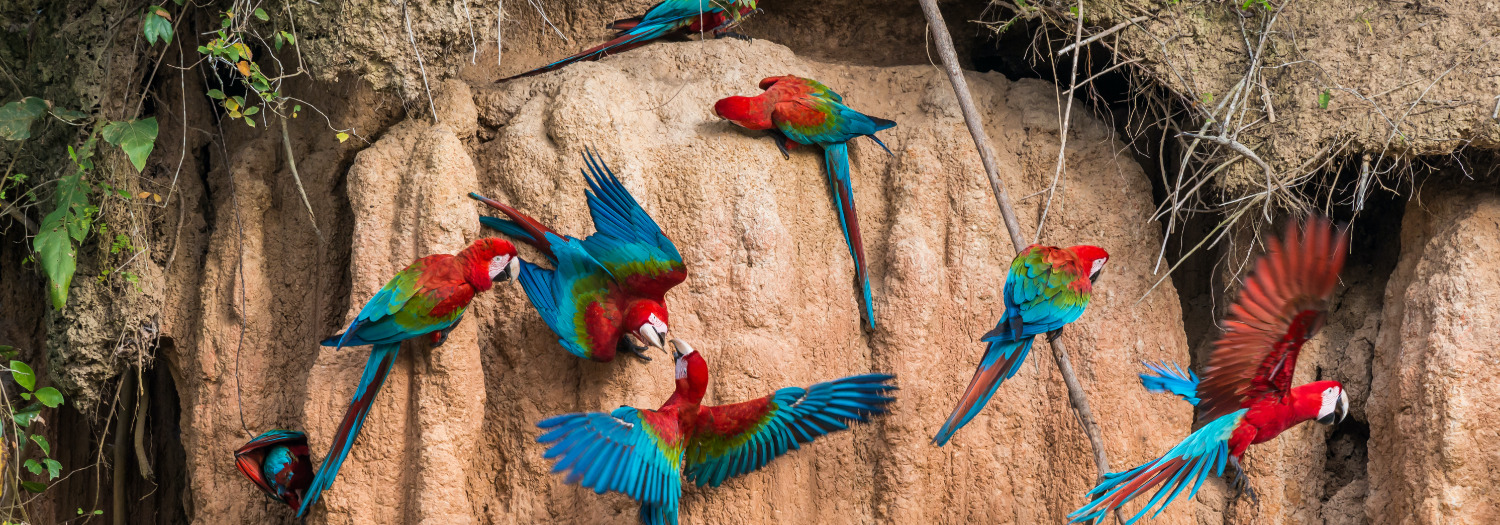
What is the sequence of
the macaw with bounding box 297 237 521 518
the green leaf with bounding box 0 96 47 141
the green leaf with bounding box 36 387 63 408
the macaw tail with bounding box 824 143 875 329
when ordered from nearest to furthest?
1. the macaw with bounding box 297 237 521 518
2. the green leaf with bounding box 36 387 63 408
3. the green leaf with bounding box 0 96 47 141
4. the macaw tail with bounding box 824 143 875 329

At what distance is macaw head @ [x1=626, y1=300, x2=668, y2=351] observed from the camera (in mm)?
2877

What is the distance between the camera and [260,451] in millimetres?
2922

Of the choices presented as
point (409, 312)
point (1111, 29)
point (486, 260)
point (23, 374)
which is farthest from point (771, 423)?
point (23, 374)

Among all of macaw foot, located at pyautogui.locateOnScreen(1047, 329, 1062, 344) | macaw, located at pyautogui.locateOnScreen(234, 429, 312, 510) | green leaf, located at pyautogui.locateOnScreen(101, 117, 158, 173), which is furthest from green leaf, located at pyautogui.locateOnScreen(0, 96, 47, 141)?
macaw foot, located at pyautogui.locateOnScreen(1047, 329, 1062, 344)

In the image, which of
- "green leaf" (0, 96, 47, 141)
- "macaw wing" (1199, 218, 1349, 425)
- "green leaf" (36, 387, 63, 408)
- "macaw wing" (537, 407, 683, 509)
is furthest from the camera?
"green leaf" (0, 96, 47, 141)

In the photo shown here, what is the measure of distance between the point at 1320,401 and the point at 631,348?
1792mm

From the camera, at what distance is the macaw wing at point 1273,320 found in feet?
7.98

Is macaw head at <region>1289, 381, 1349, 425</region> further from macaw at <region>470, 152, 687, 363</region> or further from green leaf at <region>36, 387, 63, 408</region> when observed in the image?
green leaf at <region>36, 387, 63, 408</region>

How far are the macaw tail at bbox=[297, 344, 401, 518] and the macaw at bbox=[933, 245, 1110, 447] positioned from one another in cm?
143

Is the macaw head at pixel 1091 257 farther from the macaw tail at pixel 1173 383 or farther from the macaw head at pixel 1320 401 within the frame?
the macaw head at pixel 1320 401

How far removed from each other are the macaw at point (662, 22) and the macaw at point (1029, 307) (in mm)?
1190

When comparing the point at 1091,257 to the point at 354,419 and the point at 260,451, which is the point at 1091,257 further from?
the point at 260,451

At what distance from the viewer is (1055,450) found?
332cm

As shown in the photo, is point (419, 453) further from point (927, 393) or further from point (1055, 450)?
point (1055, 450)
